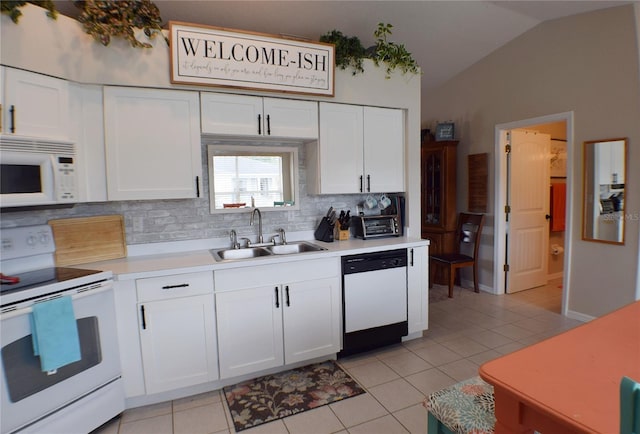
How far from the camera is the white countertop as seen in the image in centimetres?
225

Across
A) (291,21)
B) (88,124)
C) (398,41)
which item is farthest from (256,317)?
(398,41)

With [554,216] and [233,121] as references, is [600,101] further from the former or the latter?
[233,121]

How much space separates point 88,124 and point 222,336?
5.40 feet

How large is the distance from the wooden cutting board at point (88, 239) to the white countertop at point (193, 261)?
0.07 m

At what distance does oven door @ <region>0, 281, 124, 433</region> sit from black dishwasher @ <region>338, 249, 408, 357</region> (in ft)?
5.28

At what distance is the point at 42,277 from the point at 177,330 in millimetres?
806

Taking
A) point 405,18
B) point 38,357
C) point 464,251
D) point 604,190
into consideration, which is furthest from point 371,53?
point 38,357

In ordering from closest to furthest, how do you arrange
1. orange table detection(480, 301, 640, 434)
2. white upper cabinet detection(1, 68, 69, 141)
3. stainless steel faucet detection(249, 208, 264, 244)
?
orange table detection(480, 301, 640, 434) → white upper cabinet detection(1, 68, 69, 141) → stainless steel faucet detection(249, 208, 264, 244)

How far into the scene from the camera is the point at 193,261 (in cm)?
245

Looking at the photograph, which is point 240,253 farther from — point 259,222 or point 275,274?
point 275,274

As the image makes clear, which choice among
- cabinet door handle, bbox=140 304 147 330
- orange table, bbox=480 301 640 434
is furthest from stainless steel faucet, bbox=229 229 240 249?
orange table, bbox=480 301 640 434

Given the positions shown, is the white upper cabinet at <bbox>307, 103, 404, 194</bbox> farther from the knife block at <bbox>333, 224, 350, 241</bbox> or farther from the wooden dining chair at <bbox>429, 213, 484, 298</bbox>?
the wooden dining chair at <bbox>429, 213, 484, 298</bbox>

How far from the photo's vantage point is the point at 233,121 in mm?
2676

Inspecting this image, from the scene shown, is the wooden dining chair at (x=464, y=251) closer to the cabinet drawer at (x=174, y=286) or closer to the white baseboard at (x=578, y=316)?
the white baseboard at (x=578, y=316)
